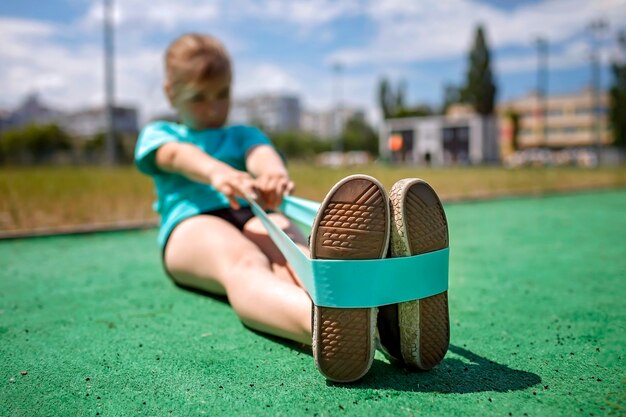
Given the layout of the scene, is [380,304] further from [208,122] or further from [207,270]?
[208,122]

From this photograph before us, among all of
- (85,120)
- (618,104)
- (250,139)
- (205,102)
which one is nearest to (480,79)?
(618,104)

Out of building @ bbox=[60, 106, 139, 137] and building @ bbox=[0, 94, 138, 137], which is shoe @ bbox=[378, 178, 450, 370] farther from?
building @ bbox=[60, 106, 139, 137]

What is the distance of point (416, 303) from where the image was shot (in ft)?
3.71

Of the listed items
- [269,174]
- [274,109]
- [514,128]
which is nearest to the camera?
[269,174]

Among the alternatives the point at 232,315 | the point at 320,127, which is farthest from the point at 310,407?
the point at 320,127

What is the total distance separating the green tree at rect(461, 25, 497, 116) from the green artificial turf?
40.7 metres

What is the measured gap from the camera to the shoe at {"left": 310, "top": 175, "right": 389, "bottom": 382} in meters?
1.09

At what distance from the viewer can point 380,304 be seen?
1108 mm

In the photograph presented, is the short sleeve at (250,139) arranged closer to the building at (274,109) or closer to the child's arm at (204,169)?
the child's arm at (204,169)

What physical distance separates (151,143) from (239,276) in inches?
31.7

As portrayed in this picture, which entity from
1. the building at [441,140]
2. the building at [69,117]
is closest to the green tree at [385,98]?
the building at [441,140]

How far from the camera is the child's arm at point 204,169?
1.71 meters

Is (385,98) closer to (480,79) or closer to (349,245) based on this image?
(480,79)

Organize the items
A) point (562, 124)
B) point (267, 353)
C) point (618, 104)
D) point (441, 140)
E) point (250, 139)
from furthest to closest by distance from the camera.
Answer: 1. point (562, 124)
2. point (441, 140)
3. point (618, 104)
4. point (250, 139)
5. point (267, 353)
